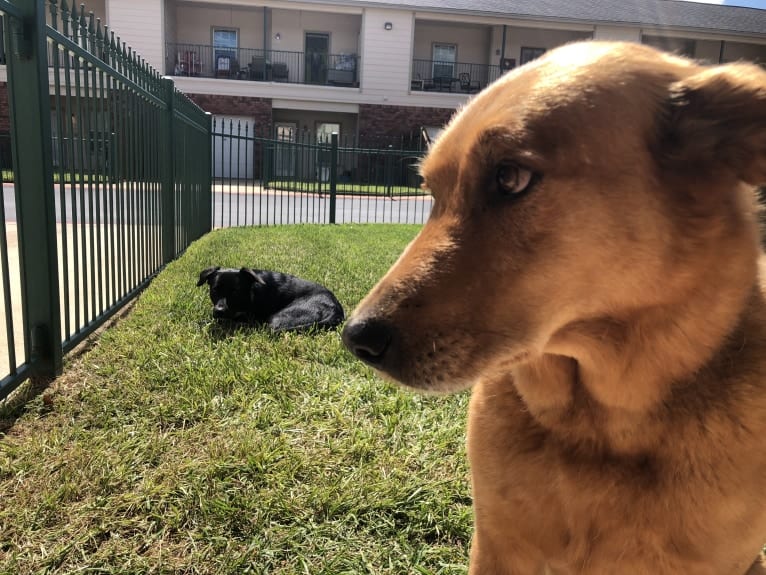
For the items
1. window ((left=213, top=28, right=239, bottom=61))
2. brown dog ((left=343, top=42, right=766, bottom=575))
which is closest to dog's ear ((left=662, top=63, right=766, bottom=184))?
brown dog ((left=343, top=42, right=766, bottom=575))

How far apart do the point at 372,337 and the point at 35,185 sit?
2933 millimetres

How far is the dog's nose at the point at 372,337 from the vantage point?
150 cm

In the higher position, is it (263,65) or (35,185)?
(263,65)

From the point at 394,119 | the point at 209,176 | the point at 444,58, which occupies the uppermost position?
the point at 444,58

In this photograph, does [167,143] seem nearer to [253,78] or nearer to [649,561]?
[649,561]

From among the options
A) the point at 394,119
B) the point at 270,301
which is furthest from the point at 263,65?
the point at 270,301

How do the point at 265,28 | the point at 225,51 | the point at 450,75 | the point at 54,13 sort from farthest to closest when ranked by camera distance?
the point at 450,75
the point at 225,51
the point at 265,28
the point at 54,13

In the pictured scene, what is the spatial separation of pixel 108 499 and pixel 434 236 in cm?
182

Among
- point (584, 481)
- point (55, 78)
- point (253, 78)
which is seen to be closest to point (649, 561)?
point (584, 481)

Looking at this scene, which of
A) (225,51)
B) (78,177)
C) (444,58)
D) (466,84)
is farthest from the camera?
(444,58)

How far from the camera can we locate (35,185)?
3.54 metres

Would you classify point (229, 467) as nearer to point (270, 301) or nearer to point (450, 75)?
point (270, 301)

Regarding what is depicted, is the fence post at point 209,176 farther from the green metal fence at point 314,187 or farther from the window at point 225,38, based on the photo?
the window at point 225,38

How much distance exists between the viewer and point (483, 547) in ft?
6.22
